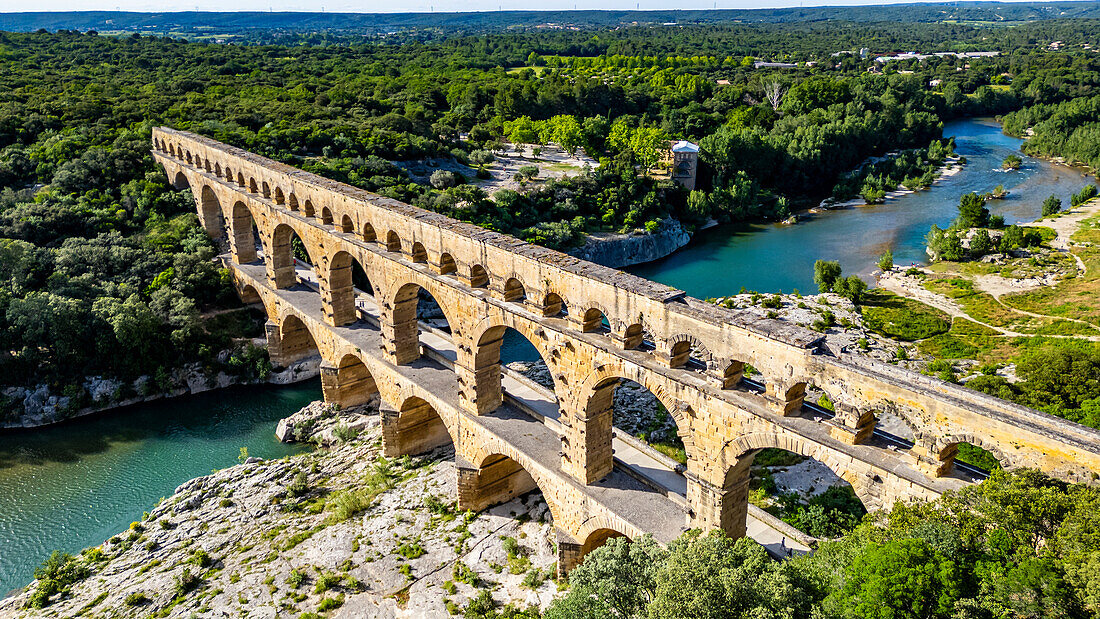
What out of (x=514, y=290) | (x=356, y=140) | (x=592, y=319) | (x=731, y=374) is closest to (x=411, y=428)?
(x=514, y=290)

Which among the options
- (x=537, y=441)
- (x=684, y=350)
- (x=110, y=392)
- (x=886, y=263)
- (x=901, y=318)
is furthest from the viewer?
(x=886, y=263)

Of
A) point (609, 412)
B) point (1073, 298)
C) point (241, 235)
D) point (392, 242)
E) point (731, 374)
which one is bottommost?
point (1073, 298)

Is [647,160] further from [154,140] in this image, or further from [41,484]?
[41,484]

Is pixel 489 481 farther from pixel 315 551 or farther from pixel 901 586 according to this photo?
pixel 901 586

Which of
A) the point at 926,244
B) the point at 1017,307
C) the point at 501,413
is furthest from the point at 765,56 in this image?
the point at 501,413

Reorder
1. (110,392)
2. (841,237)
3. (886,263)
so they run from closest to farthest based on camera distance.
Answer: (110,392), (886,263), (841,237)

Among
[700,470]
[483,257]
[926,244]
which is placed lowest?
[926,244]

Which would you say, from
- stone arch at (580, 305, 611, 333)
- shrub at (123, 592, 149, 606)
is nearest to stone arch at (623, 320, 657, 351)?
stone arch at (580, 305, 611, 333)
